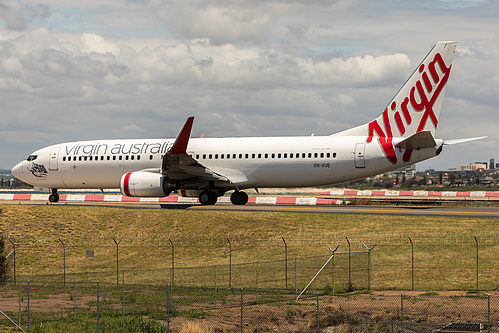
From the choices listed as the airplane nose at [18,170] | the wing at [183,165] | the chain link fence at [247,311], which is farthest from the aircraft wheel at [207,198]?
the chain link fence at [247,311]

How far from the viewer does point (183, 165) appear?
37375 millimetres

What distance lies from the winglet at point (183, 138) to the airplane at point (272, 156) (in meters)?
0.05

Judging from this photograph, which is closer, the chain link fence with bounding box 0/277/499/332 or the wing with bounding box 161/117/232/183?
the chain link fence with bounding box 0/277/499/332

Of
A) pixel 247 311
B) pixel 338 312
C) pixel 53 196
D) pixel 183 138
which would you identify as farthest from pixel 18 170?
pixel 338 312

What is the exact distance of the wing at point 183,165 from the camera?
3600 centimetres

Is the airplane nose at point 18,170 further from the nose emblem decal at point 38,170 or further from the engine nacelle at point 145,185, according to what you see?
the engine nacelle at point 145,185

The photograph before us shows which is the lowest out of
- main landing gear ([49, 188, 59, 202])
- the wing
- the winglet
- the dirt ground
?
the dirt ground

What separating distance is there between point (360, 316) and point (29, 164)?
104 feet

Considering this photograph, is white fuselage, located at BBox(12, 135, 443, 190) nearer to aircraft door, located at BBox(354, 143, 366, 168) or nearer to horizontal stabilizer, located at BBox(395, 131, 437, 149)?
aircraft door, located at BBox(354, 143, 366, 168)

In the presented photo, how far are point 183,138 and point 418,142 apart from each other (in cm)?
1269

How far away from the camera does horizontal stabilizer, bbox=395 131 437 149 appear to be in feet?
110

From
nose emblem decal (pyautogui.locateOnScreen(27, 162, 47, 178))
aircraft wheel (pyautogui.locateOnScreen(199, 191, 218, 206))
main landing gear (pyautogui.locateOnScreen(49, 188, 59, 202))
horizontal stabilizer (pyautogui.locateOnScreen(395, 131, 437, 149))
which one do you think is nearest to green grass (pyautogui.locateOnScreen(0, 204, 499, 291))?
aircraft wheel (pyautogui.locateOnScreen(199, 191, 218, 206))

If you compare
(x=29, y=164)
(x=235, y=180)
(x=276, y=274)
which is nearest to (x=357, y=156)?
(x=235, y=180)

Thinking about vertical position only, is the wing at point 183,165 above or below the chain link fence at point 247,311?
above
